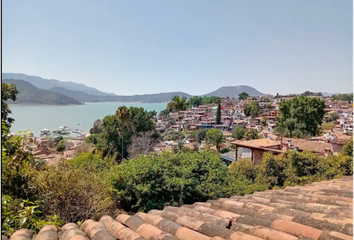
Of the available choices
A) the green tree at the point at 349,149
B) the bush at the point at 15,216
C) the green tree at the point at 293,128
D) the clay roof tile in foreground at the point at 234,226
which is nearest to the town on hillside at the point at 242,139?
the green tree at the point at 293,128

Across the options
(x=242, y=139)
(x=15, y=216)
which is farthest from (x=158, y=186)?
(x=242, y=139)

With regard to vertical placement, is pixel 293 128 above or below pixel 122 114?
below

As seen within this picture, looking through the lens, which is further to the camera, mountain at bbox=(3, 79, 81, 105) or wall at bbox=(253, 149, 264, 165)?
mountain at bbox=(3, 79, 81, 105)

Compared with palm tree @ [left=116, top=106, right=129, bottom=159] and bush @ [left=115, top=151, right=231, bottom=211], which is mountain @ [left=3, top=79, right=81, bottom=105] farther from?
bush @ [left=115, top=151, right=231, bottom=211]

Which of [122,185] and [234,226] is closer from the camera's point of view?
[234,226]

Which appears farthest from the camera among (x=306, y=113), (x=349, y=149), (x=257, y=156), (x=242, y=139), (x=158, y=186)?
(x=242, y=139)

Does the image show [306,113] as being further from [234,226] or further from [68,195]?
[234,226]

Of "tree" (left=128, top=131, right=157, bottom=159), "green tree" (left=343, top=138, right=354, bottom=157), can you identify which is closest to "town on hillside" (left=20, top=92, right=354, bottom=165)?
"tree" (left=128, top=131, right=157, bottom=159)

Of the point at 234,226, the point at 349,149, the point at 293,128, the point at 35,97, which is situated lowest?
the point at 293,128

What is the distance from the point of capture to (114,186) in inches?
360

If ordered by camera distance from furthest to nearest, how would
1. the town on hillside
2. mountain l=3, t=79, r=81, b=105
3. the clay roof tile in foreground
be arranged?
mountain l=3, t=79, r=81, b=105 → the town on hillside → the clay roof tile in foreground

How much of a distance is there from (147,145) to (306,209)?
3089 cm

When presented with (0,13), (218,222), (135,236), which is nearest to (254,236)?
(218,222)

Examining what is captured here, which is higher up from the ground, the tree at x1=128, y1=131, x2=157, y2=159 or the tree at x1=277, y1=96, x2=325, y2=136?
the tree at x1=277, y1=96, x2=325, y2=136
